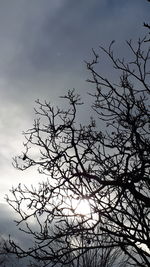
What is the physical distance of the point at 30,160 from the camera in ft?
21.1

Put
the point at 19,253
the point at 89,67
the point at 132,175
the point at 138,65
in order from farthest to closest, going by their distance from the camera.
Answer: the point at 89,67, the point at 138,65, the point at 19,253, the point at 132,175

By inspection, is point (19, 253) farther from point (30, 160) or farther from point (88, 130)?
point (88, 130)

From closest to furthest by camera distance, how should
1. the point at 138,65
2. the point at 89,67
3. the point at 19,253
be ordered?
the point at 19,253 → the point at 138,65 → the point at 89,67

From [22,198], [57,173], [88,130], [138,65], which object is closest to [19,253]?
[22,198]

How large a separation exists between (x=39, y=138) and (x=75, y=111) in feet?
3.59

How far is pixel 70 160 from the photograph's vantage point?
18.9ft

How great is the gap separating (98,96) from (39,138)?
1.42 meters

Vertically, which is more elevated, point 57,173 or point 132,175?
point 57,173

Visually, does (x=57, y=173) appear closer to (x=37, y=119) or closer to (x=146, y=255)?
(x=37, y=119)

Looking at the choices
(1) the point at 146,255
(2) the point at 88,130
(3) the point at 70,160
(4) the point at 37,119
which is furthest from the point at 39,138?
(1) the point at 146,255

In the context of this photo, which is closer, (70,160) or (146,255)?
(70,160)

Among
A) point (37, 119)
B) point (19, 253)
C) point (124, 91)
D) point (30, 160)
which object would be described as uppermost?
point (37, 119)

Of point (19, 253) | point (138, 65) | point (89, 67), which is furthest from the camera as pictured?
point (89, 67)

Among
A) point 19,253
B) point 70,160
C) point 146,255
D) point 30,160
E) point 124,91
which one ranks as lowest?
point 146,255
